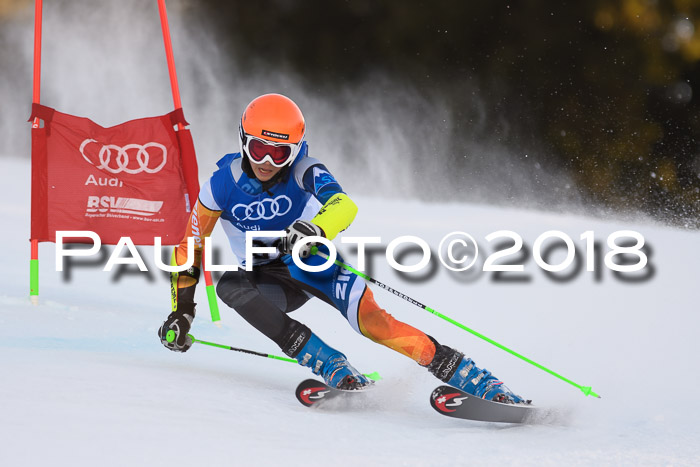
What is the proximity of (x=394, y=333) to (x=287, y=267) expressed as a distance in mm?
614

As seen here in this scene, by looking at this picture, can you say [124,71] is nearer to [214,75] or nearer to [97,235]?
[214,75]

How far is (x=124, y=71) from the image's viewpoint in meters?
13.7

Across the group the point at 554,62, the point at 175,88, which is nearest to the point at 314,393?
the point at 175,88

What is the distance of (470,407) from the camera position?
2.52 m

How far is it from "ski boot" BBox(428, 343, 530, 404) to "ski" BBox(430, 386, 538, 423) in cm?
5

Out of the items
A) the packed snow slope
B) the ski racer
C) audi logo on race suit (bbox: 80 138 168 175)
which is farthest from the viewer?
audi logo on race suit (bbox: 80 138 168 175)

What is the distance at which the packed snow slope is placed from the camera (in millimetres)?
2068

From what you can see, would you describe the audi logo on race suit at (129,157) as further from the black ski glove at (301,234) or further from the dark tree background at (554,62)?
the dark tree background at (554,62)

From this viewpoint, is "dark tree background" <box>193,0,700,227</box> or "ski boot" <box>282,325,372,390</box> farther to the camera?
"dark tree background" <box>193,0,700,227</box>

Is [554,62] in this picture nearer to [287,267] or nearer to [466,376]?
[287,267]

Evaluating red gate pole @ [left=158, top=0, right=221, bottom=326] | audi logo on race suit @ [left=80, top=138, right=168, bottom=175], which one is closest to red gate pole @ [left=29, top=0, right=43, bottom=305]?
audi logo on race suit @ [left=80, top=138, right=168, bottom=175]

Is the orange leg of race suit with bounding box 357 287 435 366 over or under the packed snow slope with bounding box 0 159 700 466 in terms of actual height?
over

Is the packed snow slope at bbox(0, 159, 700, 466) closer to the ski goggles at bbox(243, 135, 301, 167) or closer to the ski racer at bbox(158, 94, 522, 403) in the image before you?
the ski racer at bbox(158, 94, 522, 403)

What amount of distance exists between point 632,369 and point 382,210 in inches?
193
